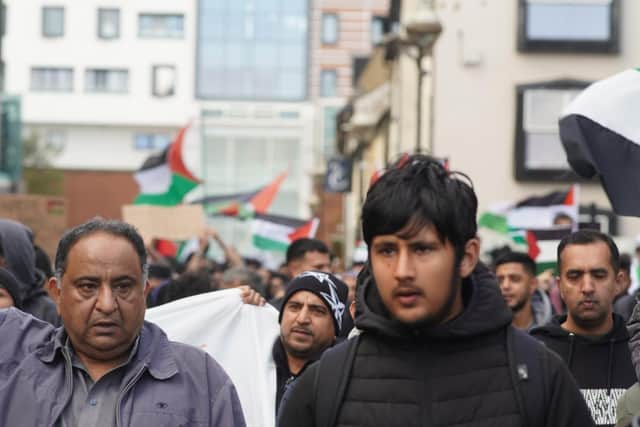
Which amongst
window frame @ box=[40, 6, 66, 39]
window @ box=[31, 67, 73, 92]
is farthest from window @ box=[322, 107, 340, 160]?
window frame @ box=[40, 6, 66, 39]

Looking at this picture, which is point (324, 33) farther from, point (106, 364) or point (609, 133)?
point (106, 364)

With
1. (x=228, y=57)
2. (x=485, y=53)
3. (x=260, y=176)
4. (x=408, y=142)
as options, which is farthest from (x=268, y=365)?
(x=228, y=57)

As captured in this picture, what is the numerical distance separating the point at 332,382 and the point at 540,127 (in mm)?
20754

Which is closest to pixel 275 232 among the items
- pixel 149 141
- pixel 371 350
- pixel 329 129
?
pixel 371 350

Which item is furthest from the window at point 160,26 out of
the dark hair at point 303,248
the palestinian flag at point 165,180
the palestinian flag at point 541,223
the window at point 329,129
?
the dark hair at point 303,248

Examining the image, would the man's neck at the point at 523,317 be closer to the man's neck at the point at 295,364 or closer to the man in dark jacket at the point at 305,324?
the man in dark jacket at the point at 305,324

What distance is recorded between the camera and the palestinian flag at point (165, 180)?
60.0 feet

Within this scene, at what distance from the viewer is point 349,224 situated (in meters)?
50.1

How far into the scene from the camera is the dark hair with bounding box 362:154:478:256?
3.52 metres

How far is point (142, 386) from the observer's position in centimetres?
421

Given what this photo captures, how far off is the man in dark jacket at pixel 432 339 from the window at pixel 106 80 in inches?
3195

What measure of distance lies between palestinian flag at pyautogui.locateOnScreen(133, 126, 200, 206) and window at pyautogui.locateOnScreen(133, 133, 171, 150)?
6432cm

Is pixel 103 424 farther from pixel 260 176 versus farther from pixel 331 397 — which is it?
pixel 260 176

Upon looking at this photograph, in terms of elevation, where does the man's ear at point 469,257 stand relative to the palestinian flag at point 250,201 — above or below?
above
